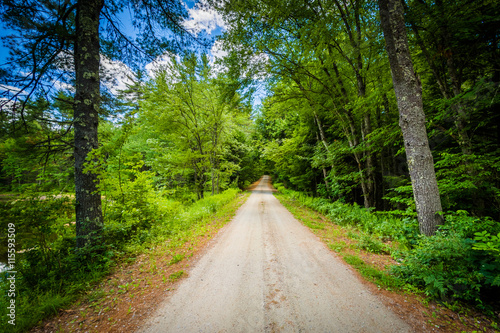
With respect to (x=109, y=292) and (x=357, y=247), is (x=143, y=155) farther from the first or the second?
(x=357, y=247)

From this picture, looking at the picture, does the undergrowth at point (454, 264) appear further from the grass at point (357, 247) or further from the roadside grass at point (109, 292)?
the roadside grass at point (109, 292)

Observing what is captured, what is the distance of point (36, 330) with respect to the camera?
7.27 feet

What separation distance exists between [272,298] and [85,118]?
17.8 ft

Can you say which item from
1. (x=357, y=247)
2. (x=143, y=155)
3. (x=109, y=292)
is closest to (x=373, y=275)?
(x=357, y=247)

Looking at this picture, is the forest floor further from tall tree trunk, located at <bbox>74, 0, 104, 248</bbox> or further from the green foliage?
tall tree trunk, located at <bbox>74, 0, 104, 248</bbox>

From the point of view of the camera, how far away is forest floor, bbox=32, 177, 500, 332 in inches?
88.0

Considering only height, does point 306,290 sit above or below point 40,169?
below

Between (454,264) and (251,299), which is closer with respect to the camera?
(454,264)

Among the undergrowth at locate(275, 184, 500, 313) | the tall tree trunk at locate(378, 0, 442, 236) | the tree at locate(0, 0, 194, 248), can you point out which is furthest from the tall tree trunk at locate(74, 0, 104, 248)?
the tall tree trunk at locate(378, 0, 442, 236)

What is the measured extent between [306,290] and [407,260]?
82.7 inches

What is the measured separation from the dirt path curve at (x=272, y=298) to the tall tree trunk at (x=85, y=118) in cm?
272

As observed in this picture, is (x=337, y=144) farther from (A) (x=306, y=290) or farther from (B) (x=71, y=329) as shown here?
(B) (x=71, y=329)

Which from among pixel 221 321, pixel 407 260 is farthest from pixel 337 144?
pixel 221 321

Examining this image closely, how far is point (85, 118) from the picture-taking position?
3.60m
